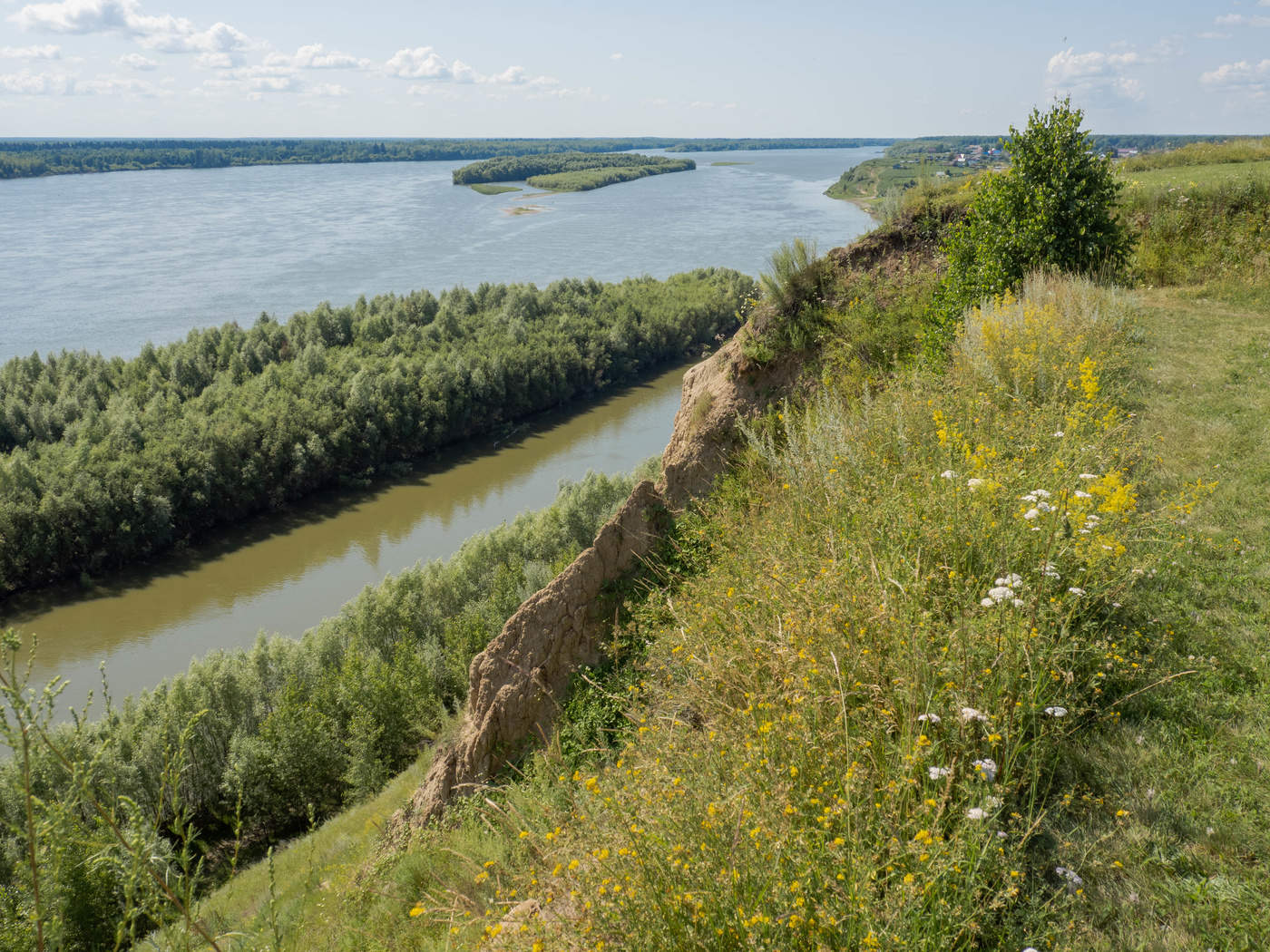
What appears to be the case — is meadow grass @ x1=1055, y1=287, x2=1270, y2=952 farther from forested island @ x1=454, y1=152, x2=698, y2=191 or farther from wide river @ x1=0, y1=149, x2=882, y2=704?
forested island @ x1=454, y1=152, x2=698, y2=191

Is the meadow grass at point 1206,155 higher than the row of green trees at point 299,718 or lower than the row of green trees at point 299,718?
higher

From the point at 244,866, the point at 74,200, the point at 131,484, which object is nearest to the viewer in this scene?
the point at 244,866

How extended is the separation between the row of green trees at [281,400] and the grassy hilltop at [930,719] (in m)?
28.7

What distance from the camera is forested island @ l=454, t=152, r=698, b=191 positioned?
467ft

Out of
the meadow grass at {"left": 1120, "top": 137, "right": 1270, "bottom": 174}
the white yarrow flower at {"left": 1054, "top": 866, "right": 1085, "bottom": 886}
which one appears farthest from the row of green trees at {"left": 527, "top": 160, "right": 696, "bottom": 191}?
the white yarrow flower at {"left": 1054, "top": 866, "right": 1085, "bottom": 886}

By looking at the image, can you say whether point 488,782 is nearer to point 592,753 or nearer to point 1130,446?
point 592,753

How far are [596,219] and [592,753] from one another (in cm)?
10049

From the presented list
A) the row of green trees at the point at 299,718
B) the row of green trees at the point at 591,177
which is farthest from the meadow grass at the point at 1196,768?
the row of green trees at the point at 591,177

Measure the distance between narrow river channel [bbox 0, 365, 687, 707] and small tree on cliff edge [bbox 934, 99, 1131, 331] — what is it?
2093 cm

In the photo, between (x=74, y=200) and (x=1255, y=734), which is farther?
(x=74, y=200)

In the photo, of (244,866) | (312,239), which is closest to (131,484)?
(244,866)

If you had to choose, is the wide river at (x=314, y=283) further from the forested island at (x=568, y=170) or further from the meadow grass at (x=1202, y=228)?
the meadow grass at (x=1202, y=228)

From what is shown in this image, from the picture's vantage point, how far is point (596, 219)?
10012 cm

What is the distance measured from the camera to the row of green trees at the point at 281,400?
30.2m
